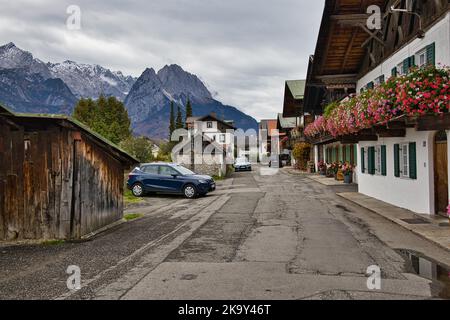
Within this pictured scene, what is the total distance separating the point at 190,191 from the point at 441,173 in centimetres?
1135

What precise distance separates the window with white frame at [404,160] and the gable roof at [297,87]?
26275 mm

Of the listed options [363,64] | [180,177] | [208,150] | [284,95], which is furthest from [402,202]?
[284,95]

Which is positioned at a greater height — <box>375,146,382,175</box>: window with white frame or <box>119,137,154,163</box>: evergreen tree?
<box>119,137,154,163</box>: evergreen tree

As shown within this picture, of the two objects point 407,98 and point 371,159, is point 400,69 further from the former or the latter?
point 407,98

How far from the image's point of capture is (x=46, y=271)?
6809 mm

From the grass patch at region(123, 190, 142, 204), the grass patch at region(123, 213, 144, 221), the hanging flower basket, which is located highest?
the hanging flower basket

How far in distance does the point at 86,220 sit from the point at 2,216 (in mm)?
1783

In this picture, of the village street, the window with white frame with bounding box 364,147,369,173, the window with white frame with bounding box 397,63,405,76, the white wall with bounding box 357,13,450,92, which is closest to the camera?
the village street

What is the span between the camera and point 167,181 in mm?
20375

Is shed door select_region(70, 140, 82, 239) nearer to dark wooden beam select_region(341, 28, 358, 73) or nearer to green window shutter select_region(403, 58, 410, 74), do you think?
green window shutter select_region(403, 58, 410, 74)

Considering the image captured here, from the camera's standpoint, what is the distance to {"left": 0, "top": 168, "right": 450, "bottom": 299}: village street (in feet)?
18.4

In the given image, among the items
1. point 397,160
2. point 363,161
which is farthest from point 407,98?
point 363,161

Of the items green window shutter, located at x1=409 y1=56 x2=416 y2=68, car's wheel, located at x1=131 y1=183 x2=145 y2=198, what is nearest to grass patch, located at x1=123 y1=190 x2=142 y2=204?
car's wheel, located at x1=131 y1=183 x2=145 y2=198
